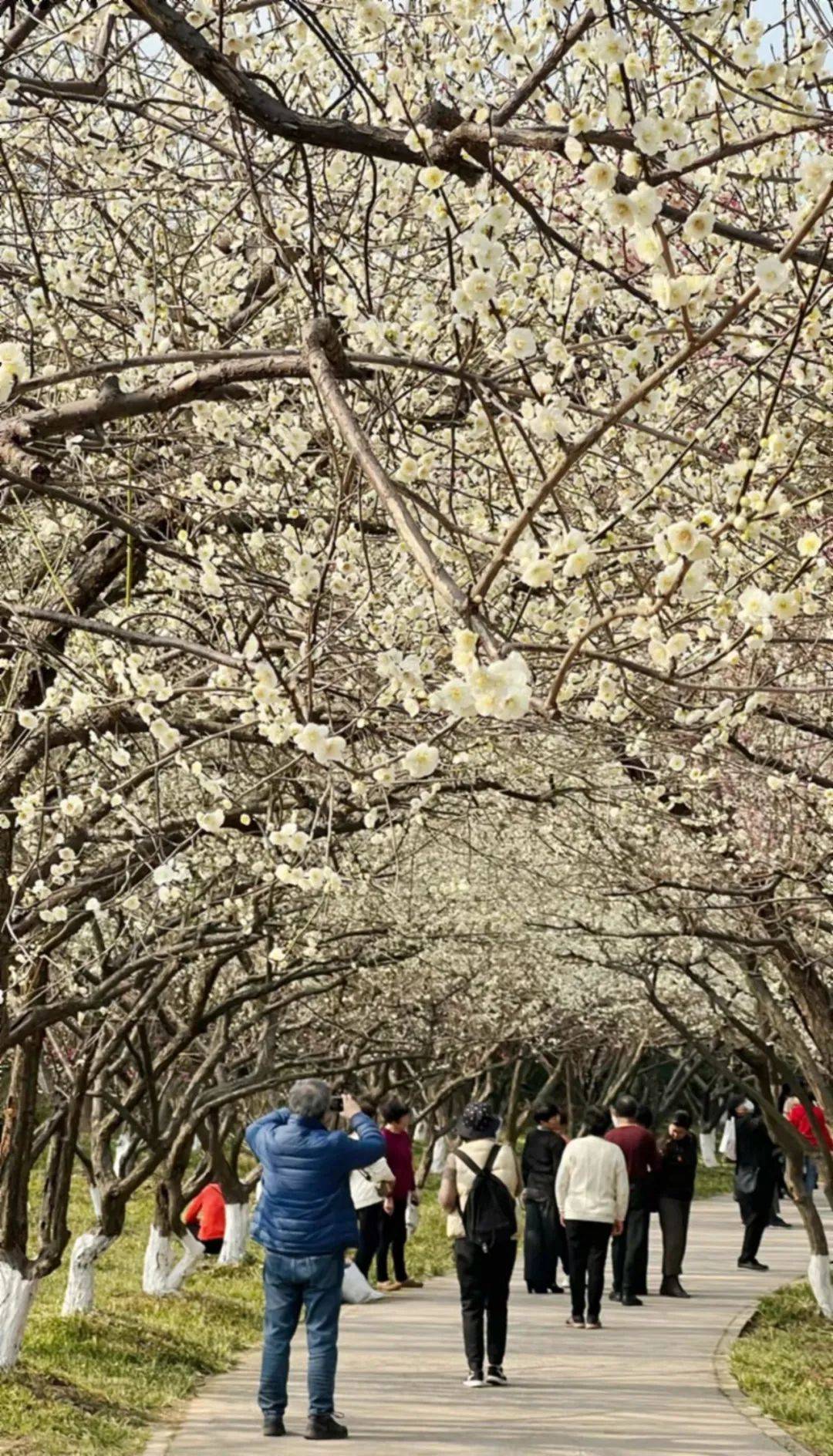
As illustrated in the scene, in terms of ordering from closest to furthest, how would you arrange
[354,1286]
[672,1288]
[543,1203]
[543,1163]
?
[354,1286] → [543,1203] → [543,1163] → [672,1288]

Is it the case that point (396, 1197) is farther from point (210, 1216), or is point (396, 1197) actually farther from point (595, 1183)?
point (595, 1183)

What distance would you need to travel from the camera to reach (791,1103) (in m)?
22.5

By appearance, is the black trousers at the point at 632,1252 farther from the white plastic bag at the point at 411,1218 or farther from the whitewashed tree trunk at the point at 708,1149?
the whitewashed tree trunk at the point at 708,1149

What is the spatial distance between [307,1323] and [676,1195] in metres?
8.66

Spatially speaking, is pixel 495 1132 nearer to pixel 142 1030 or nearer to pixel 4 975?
pixel 4 975

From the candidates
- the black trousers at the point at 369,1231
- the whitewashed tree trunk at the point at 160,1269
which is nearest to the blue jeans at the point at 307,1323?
the black trousers at the point at 369,1231

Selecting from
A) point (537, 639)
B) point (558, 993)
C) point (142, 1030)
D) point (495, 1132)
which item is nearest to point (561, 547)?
point (537, 639)

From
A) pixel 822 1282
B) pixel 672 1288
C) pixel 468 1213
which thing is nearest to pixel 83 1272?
pixel 468 1213

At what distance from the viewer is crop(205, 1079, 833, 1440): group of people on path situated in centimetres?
945

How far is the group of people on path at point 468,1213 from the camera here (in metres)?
9.45

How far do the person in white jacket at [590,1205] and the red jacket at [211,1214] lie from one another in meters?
5.77

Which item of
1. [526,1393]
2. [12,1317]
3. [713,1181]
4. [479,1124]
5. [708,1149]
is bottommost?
[526,1393]

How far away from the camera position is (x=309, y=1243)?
31.0ft

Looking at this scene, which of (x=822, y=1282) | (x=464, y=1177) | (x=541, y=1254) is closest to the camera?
(x=464, y=1177)
